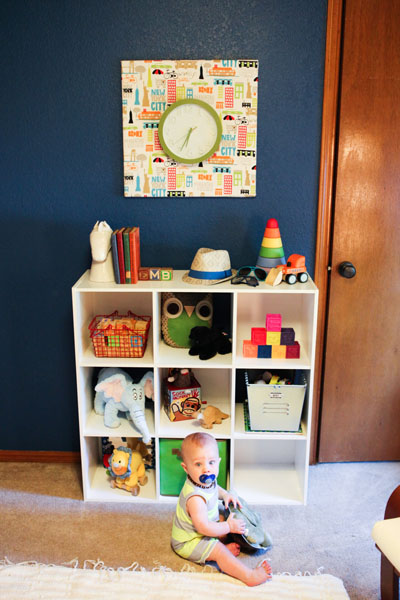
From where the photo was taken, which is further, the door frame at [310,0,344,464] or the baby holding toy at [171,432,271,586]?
the door frame at [310,0,344,464]

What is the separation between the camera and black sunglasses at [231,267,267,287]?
2254 millimetres

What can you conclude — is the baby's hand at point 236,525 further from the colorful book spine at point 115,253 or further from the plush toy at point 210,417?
the colorful book spine at point 115,253

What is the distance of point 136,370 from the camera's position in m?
2.64

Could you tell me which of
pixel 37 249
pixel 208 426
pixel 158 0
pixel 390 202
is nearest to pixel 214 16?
pixel 158 0

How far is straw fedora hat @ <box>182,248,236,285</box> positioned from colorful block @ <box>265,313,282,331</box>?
0.76 ft

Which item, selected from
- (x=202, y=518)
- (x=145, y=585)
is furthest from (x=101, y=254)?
(x=145, y=585)

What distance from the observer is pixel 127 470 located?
2459 mm

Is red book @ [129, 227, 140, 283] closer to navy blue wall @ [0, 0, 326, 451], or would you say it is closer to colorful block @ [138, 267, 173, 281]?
colorful block @ [138, 267, 173, 281]

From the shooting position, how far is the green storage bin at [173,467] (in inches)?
94.1

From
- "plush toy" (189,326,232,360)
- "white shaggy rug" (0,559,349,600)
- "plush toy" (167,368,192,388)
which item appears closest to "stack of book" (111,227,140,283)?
"plush toy" (189,326,232,360)

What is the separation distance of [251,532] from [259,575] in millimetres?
194

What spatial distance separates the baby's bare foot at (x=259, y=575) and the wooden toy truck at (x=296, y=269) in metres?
1.03

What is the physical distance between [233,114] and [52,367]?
4.42 ft

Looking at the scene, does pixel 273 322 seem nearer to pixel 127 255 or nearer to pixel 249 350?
pixel 249 350
